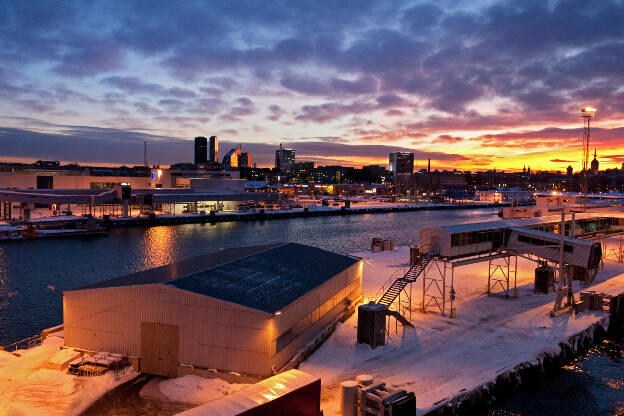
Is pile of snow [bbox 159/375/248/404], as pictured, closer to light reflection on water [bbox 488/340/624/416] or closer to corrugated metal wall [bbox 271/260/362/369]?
corrugated metal wall [bbox 271/260/362/369]

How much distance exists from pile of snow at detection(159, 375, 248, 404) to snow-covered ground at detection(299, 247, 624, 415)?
339 cm

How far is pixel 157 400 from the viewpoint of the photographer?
50.4 ft

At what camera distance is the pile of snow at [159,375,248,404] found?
50.4 feet

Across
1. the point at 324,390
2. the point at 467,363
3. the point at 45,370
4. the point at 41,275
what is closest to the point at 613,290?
the point at 467,363

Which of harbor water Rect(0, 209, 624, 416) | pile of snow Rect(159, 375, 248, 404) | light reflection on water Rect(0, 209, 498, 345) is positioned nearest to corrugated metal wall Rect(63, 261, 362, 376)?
pile of snow Rect(159, 375, 248, 404)

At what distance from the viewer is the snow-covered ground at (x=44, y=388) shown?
1452 cm

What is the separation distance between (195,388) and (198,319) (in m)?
2.47

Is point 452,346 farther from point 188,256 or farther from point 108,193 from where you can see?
point 108,193

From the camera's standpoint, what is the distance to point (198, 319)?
16.7 metres

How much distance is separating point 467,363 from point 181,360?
39.0ft

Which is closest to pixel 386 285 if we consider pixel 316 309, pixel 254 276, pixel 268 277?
pixel 316 309

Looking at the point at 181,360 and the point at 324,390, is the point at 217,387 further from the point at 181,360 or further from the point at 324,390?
the point at 324,390

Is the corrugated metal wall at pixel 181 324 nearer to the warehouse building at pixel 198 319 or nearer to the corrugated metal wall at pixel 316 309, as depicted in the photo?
the warehouse building at pixel 198 319

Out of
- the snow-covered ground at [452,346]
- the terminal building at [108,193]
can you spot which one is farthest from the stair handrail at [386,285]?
the terminal building at [108,193]
